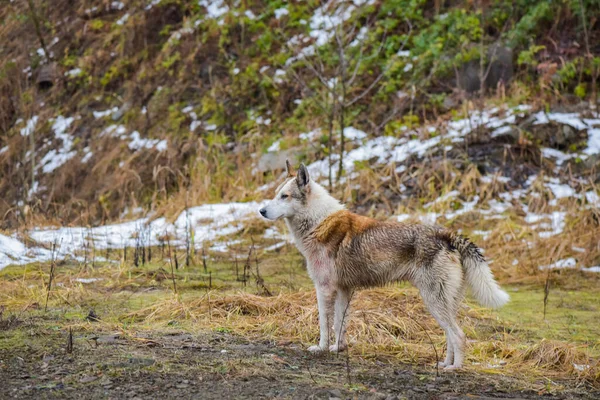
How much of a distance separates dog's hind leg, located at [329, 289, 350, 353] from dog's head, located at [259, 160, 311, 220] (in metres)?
0.86

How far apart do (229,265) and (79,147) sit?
8612 mm

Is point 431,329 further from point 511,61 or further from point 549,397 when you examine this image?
point 511,61

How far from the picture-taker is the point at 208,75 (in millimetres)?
17109

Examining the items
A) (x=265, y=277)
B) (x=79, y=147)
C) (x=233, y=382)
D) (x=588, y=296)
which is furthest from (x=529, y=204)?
(x=79, y=147)

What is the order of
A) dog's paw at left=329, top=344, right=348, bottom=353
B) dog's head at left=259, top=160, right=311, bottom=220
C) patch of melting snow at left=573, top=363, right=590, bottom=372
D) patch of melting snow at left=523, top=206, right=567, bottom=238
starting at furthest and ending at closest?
patch of melting snow at left=523, top=206, right=567, bottom=238, dog's head at left=259, top=160, right=311, bottom=220, dog's paw at left=329, top=344, right=348, bottom=353, patch of melting snow at left=573, top=363, right=590, bottom=372

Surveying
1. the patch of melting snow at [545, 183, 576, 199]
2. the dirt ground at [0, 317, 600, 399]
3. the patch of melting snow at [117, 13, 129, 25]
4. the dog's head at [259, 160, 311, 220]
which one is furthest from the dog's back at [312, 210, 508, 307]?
the patch of melting snow at [117, 13, 129, 25]

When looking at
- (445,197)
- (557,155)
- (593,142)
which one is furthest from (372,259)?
(593,142)

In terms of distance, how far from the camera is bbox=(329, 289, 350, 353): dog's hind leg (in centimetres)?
586

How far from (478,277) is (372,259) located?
88cm

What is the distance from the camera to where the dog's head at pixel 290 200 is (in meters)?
6.24

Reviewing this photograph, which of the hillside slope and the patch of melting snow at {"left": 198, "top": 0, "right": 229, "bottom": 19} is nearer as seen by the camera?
the hillside slope

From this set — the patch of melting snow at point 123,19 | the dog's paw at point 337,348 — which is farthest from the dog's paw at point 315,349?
the patch of melting snow at point 123,19

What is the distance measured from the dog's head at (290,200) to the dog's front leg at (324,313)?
0.77m

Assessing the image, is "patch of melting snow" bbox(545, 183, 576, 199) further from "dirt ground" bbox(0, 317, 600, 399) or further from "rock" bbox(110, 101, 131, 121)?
"rock" bbox(110, 101, 131, 121)
